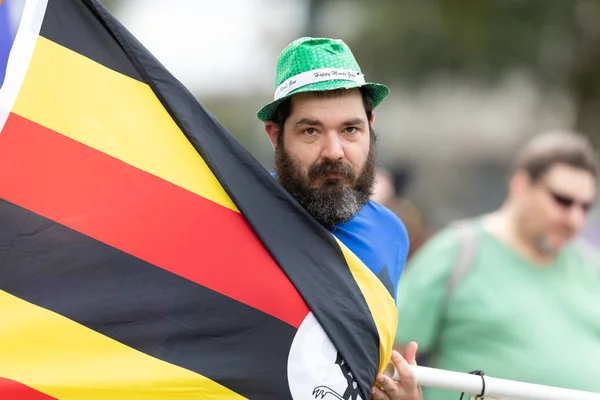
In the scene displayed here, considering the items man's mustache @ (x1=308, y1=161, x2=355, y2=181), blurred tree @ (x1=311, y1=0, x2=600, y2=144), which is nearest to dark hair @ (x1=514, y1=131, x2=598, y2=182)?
man's mustache @ (x1=308, y1=161, x2=355, y2=181)

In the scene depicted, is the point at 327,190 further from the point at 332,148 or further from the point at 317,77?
the point at 317,77

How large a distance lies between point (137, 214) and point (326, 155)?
587 mm

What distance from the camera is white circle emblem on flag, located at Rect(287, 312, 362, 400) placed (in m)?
2.95

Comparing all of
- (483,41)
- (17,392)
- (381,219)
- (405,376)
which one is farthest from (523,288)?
(483,41)

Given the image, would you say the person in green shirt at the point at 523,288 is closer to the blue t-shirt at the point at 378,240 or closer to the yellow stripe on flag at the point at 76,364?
the blue t-shirt at the point at 378,240

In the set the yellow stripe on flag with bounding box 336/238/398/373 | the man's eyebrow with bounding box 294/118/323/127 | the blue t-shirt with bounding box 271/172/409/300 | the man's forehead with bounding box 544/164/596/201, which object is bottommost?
the yellow stripe on flag with bounding box 336/238/398/373

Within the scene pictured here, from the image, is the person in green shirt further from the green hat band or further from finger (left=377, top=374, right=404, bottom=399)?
the green hat band

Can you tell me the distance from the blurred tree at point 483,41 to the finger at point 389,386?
1681 cm

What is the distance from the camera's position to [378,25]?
72.0 ft

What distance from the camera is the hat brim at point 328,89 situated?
316cm

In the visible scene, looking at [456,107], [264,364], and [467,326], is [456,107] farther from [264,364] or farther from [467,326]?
[264,364]

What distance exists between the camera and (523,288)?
16.1 feet

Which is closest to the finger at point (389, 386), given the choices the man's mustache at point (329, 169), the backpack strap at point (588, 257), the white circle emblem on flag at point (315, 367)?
the white circle emblem on flag at point (315, 367)

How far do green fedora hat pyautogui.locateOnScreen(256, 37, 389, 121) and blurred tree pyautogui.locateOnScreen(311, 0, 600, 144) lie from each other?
1643cm
